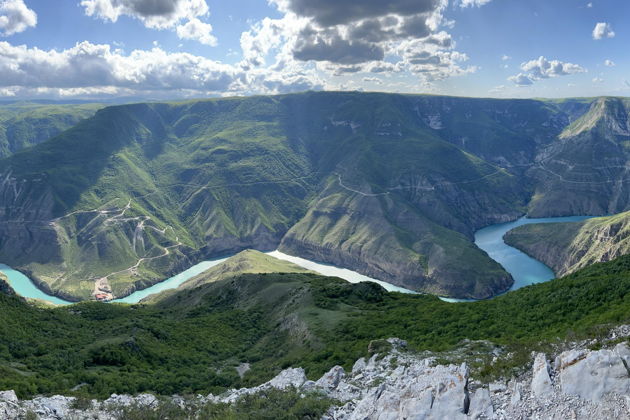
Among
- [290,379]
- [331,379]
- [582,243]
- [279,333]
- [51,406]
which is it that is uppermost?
[51,406]

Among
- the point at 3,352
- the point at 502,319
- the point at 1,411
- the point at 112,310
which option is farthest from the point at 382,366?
the point at 112,310

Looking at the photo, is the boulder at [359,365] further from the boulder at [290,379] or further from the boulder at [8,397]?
the boulder at [8,397]

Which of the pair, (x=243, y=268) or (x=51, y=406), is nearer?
(x=51, y=406)

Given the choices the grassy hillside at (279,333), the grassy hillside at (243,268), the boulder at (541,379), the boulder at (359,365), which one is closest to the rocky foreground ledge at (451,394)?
the boulder at (541,379)

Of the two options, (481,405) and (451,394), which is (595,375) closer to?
(481,405)

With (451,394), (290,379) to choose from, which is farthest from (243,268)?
(451,394)

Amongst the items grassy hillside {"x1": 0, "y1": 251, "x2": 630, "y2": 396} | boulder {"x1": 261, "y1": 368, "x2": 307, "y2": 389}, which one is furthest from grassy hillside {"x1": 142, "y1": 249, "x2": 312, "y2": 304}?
boulder {"x1": 261, "y1": 368, "x2": 307, "y2": 389}
